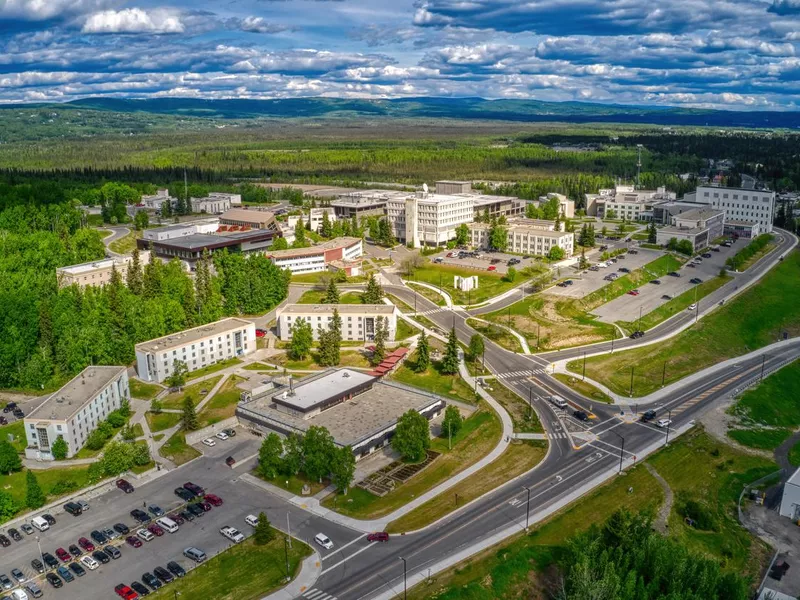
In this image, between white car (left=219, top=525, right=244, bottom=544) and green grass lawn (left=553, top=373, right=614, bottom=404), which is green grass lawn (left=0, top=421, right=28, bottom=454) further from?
green grass lawn (left=553, top=373, right=614, bottom=404)

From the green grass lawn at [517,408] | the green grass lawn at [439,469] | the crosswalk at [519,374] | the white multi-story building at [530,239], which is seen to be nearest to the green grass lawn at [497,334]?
the crosswalk at [519,374]

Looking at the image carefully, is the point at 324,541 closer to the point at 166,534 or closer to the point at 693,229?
the point at 166,534

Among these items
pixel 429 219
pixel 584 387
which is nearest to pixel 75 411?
pixel 584 387

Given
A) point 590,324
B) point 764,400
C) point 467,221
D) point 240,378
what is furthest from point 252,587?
point 467,221

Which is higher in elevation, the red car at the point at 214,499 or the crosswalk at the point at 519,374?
the red car at the point at 214,499

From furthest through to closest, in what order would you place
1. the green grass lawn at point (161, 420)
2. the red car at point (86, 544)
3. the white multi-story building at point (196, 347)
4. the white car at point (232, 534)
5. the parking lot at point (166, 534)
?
the white multi-story building at point (196, 347), the green grass lawn at point (161, 420), the white car at point (232, 534), the red car at point (86, 544), the parking lot at point (166, 534)

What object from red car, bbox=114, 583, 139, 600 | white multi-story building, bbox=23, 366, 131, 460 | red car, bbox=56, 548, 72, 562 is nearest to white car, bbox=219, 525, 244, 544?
red car, bbox=114, 583, 139, 600

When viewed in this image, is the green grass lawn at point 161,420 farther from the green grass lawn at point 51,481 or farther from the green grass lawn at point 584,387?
the green grass lawn at point 584,387
